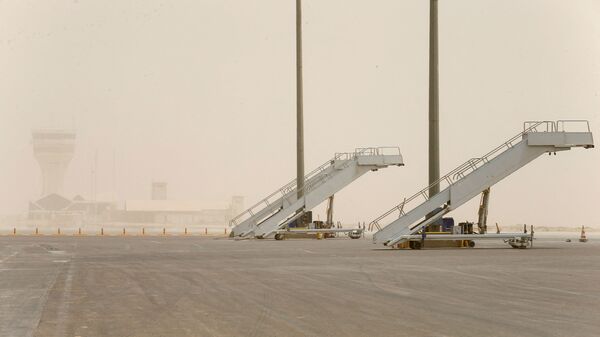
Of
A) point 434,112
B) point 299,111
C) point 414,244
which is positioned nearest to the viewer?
point 414,244

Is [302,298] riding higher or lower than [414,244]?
lower

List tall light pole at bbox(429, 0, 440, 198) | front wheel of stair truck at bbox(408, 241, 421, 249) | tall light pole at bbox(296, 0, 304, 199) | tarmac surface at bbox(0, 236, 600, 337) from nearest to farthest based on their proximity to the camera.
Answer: tarmac surface at bbox(0, 236, 600, 337) < front wheel of stair truck at bbox(408, 241, 421, 249) < tall light pole at bbox(429, 0, 440, 198) < tall light pole at bbox(296, 0, 304, 199)

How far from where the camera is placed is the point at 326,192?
225 ft

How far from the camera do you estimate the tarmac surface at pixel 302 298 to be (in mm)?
15758

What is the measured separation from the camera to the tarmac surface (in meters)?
15.8

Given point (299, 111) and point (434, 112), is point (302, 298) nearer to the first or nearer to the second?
point (434, 112)

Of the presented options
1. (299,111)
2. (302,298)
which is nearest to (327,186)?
(299,111)

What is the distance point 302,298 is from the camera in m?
21.1

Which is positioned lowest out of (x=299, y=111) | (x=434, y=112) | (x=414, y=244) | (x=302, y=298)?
(x=302, y=298)

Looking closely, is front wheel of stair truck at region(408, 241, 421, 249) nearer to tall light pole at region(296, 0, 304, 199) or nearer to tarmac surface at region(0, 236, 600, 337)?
tarmac surface at region(0, 236, 600, 337)

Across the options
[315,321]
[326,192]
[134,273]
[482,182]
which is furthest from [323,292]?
[326,192]

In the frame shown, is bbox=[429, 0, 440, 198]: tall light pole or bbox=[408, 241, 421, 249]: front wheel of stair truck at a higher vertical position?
bbox=[429, 0, 440, 198]: tall light pole

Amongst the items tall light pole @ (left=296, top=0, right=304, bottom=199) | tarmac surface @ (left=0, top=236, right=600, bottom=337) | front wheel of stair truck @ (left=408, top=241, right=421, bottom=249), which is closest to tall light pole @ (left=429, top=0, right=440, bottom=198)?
front wheel of stair truck @ (left=408, top=241, right=421, bottom=249)

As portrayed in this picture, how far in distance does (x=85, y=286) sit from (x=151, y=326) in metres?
9.55
